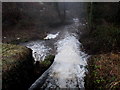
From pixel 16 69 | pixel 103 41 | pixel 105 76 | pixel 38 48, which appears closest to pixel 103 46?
pixel 103 41

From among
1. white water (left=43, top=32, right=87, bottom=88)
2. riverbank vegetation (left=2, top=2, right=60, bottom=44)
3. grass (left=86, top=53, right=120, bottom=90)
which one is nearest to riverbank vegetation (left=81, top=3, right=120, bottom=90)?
grass (left=86, top=53, right=120, bottom=90)

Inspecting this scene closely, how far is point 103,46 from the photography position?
1467 cm

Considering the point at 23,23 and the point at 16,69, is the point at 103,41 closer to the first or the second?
the point at 16,69

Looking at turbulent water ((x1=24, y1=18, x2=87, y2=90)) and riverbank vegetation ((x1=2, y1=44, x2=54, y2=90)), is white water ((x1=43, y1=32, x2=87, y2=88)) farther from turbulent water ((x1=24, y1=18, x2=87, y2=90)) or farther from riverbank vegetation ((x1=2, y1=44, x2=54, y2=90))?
riverbank vegetation ((x1=2, y1=44, x2=54, y2=90))

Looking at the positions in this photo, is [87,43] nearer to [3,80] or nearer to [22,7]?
[3,80]

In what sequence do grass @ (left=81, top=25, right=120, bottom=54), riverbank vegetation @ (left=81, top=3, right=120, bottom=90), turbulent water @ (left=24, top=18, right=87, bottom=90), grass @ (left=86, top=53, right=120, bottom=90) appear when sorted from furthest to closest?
grass @ (left=81, top=25, right=120, bottom=54)
turbulent water @ (left=24, top=18, right=87, bottom=90)
riverbank vegetation @ (left=81, top=3, right=120, bottom=90)
grass @ (left=86, top=53, right=120, bottom=90)

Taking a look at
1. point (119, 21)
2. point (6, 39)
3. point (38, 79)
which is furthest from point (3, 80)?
point (119, 21)

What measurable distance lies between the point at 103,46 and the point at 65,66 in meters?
4.00

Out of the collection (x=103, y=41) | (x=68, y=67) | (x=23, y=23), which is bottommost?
(x=68, y=67)

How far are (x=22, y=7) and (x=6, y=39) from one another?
9557mm

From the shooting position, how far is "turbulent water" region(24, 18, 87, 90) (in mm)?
9977

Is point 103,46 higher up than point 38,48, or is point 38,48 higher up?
point 103,46

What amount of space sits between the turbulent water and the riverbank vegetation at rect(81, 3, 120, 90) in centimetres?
82

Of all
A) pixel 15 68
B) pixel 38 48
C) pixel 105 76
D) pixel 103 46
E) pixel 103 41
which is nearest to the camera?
pixel 15 68
